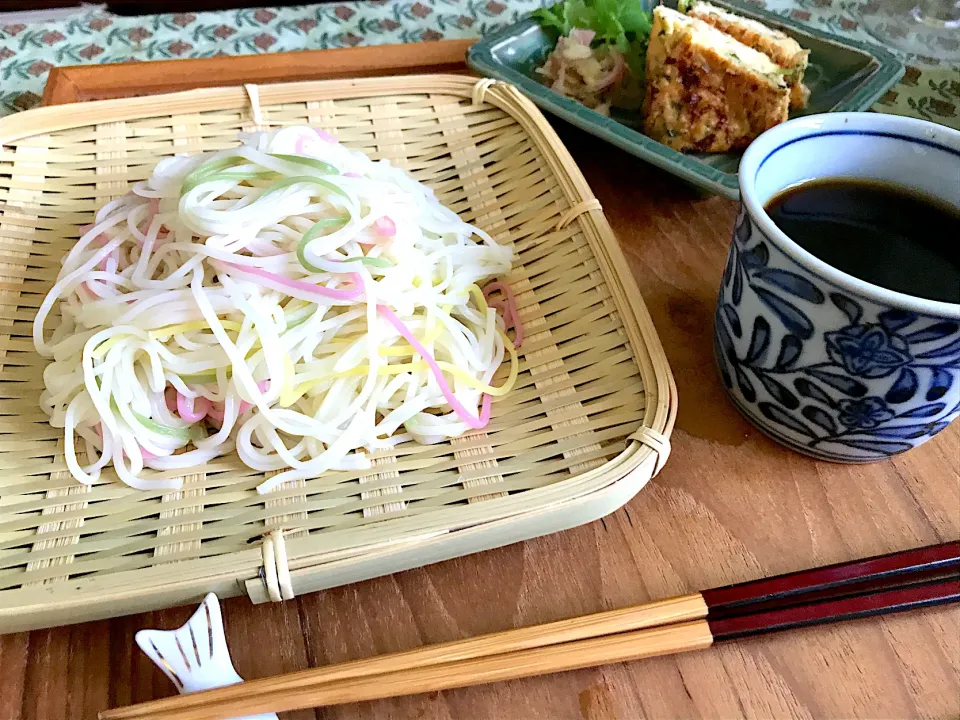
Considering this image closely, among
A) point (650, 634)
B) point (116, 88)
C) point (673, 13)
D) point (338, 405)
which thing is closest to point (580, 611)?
point (650, 634)

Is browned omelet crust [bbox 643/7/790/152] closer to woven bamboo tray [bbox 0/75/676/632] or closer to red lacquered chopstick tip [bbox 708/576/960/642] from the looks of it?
woven bamboo tray [bbox 0/75/676/632]

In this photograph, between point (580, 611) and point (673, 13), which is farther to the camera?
point (673, 13)

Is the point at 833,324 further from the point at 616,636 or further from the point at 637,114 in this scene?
the point at 637,114

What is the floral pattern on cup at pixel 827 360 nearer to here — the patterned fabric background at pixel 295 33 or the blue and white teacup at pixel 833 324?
the blue and white teacup at pixel 833 324

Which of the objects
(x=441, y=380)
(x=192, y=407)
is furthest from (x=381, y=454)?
(x=192, y=407)

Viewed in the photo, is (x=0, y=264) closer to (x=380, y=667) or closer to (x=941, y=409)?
(x=380, y=667)

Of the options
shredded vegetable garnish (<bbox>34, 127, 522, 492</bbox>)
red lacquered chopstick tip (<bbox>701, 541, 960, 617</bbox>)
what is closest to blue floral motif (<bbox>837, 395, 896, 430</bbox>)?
red lacquered chopstick tip (<bbox>701, 541, 960, 617</bbox>)
